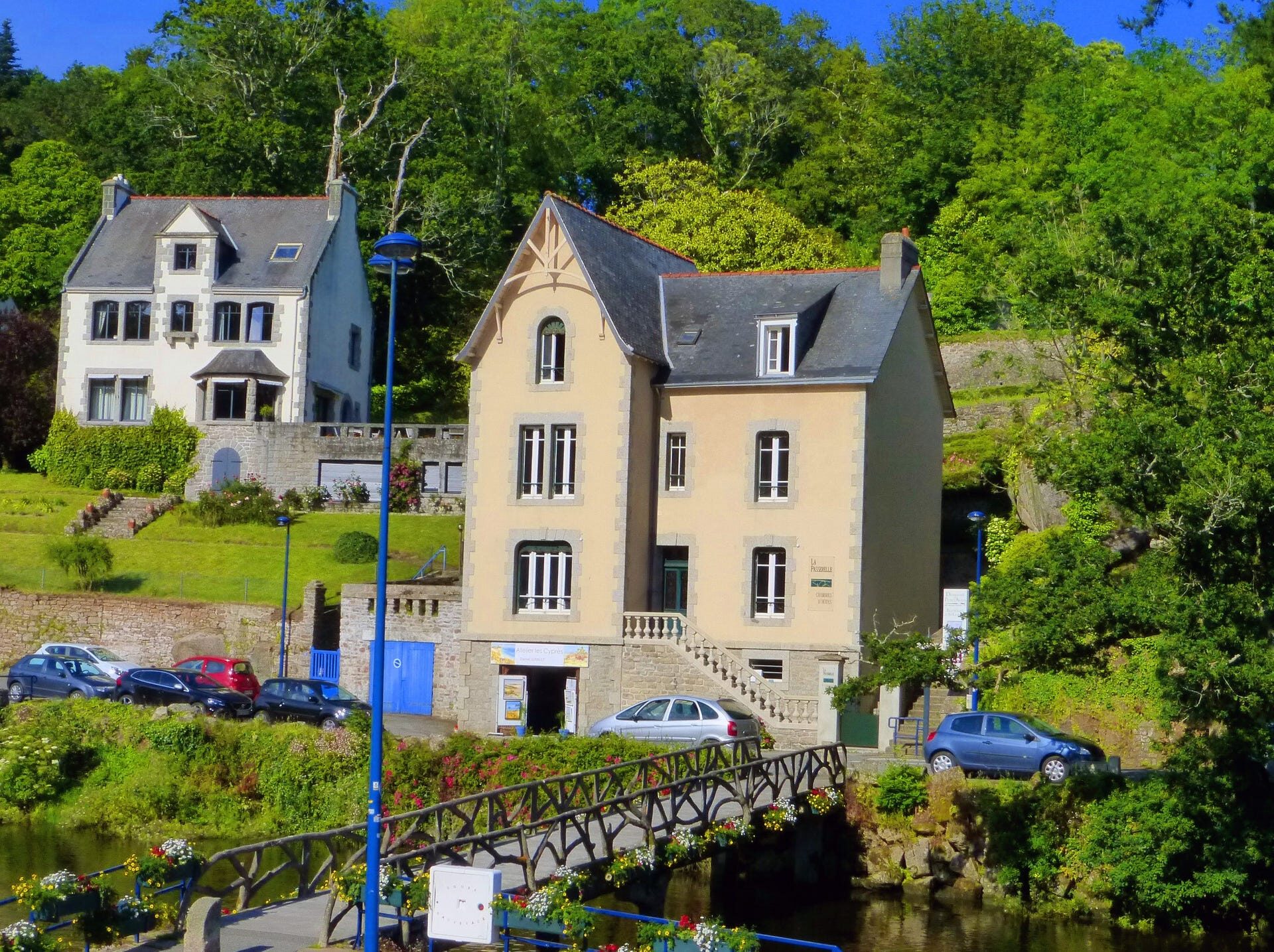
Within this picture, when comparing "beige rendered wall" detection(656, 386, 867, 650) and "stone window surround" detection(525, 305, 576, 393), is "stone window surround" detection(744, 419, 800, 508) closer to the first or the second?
"beige rendered wall" detection(656, 386, 867, 650)

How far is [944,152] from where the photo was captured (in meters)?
66.7

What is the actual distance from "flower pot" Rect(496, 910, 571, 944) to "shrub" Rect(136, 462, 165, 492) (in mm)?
41189

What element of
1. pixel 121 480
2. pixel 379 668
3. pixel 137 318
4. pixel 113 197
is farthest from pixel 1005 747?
pixel 113 197

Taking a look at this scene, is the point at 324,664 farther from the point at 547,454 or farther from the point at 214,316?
the point at 214,316

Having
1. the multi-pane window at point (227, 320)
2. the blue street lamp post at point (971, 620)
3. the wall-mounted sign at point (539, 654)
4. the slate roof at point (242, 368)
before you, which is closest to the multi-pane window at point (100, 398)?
the slate roof at point (242, 368)

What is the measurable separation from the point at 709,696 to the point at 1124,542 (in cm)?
946

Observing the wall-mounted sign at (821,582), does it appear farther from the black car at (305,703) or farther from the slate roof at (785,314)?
the black car at (305,703)

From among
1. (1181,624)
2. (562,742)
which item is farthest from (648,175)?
(1181,624)

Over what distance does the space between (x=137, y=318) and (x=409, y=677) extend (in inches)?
949

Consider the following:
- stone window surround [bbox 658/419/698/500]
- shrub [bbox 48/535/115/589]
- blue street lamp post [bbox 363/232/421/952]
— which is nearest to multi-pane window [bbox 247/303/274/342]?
shrub [bbox 48/535/115/589]

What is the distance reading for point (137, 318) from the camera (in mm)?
58156

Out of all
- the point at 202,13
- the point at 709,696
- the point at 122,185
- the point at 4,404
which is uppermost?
the point at 202,13

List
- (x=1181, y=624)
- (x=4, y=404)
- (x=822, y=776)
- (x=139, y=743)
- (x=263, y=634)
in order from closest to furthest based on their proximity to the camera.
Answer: (x=1181, y=624) → (x=822, y=776) → (x=139, y=743) → (x=263, y=634) → (x=4, y=404)

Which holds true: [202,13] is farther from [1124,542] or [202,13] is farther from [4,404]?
[1124,542]
